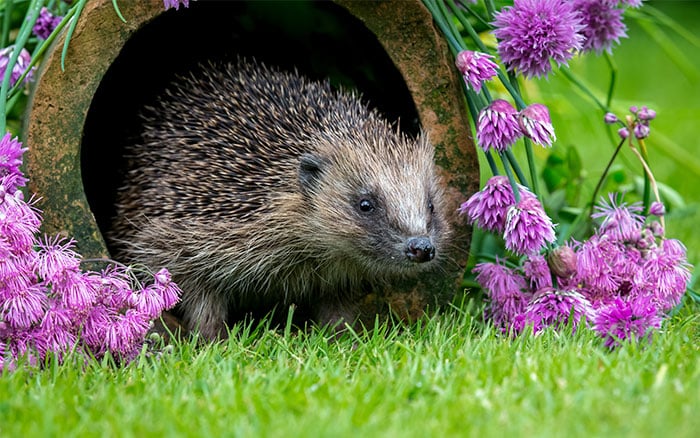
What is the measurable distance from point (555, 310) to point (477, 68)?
3.60 ft

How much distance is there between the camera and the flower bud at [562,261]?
413 cm

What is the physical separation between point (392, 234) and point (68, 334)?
1438 mm

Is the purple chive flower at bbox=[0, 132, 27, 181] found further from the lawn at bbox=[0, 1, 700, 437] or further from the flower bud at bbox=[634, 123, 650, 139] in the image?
the flower bud at bbox=[634, 123, 650, 139]

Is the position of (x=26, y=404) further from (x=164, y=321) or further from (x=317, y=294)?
(x=317, y=294)

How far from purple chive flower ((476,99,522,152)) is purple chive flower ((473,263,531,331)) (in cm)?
59

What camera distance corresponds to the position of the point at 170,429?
280 cm

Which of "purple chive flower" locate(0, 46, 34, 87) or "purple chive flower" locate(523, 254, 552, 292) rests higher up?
"purple chive flower" locate(0, 46, 34, 87)

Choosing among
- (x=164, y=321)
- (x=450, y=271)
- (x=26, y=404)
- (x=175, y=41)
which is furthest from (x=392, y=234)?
(x=175, y=41)

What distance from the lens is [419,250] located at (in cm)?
408

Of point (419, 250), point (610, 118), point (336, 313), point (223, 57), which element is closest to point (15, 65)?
point (223, 57)

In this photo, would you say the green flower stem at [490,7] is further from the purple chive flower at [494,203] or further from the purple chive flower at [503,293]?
the purple chive flower at [503,293]

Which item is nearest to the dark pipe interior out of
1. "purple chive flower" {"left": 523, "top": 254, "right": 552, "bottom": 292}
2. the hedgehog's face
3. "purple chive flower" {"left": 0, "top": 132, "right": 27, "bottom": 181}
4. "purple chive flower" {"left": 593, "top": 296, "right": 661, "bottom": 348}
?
the hedgehog's face

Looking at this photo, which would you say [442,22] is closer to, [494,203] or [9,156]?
[494,203]

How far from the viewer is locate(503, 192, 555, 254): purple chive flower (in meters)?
3.97
